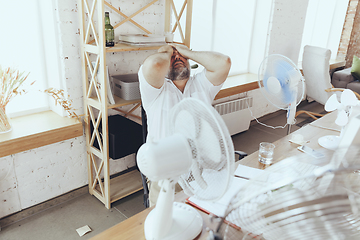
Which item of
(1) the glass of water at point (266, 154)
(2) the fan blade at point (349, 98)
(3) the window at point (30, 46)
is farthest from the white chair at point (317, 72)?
(3) the window at point (30, 46)

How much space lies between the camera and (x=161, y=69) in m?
1.64

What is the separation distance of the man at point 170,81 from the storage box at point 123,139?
565 millimetres

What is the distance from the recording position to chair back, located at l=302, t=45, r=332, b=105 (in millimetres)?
3891

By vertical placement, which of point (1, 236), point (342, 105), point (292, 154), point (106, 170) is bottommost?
point (1, 236)

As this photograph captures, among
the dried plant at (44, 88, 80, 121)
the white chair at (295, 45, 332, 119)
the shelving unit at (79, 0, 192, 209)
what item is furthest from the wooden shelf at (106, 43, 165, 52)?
the white chair at (295, 45, 332, 119)

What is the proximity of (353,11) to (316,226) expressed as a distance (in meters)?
6.52

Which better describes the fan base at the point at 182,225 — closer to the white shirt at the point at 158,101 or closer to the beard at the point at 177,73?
the white shirt at the point at 158,101

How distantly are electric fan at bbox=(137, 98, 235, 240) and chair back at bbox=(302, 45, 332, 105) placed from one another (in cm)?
354

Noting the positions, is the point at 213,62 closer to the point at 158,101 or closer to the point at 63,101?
the point at 158,101

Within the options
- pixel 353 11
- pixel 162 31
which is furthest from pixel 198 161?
pixel 353 11

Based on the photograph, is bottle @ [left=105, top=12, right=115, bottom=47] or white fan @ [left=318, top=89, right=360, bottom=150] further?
bottle @ [left=105, top=12, right=115, bottom=47]

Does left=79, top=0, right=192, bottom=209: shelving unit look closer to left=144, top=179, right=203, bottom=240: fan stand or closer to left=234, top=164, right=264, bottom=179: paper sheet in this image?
left=234, top=164, right=264, bottom=179: paper sheet

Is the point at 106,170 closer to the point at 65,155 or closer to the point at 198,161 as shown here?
the point at 65,155

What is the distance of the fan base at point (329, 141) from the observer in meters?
1.81
